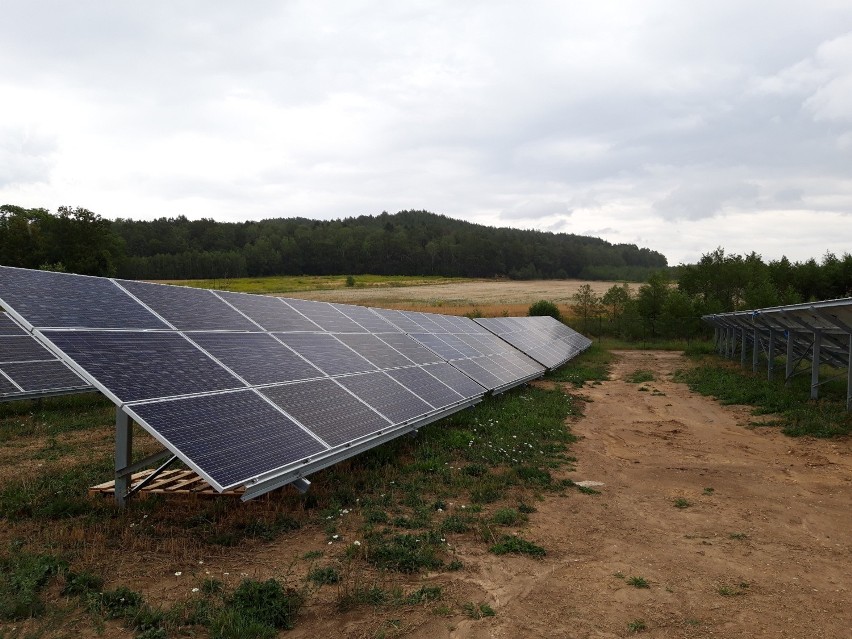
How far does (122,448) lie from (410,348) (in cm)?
978

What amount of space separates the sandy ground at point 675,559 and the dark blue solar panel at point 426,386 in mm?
3424

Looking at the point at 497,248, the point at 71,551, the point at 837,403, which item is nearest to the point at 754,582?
the point at 71,551

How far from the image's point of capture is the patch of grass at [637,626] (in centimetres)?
535

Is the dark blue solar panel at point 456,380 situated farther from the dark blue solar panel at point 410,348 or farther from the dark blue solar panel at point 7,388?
the dark blue solar panel at point 7,388

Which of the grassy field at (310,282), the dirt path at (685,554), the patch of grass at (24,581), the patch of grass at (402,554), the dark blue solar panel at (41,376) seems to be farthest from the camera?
the grassy field at (310,282)

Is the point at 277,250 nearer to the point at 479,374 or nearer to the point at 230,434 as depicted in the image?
the point at 479,374

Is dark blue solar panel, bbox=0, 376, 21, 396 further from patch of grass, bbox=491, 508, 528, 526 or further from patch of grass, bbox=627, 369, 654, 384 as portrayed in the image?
patch of grass, bbox=627, 369, 654, 384

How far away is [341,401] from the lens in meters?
10.1

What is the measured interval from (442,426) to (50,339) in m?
9.32

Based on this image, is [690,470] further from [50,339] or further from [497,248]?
[497,248]

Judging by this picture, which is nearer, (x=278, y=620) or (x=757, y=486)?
(x=278, y=620)

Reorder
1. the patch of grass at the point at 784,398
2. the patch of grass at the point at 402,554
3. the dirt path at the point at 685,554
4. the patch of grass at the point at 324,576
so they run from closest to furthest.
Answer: the dirt path at the point at 685,554 < the patch of grass at the point at 324,576 < the patch of grass at the point at 402,554 < the patch of grass at the point at 784,398

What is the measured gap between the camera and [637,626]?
5.39 m

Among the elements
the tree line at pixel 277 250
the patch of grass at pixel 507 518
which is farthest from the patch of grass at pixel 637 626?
the tree line at pixel 277 250
